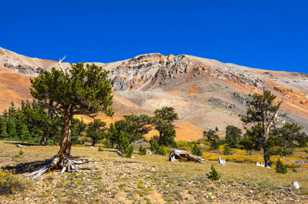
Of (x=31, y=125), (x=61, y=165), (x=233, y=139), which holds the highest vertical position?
(x=233, y=139)

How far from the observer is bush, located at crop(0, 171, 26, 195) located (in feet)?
77.2

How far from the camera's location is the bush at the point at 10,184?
23.5 meters

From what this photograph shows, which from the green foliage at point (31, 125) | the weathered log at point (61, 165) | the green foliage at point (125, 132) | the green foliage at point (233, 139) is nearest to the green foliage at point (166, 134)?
the green foliage at point (125, 132)

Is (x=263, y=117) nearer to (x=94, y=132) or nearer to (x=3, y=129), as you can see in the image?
(x=94, y=132)

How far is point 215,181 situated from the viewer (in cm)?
2797

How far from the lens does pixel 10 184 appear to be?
948 inches

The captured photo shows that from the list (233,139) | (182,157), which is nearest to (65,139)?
(182,157)

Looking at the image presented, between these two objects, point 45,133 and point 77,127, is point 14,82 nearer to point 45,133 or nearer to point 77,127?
point 77,127

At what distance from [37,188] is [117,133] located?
38.9 meters

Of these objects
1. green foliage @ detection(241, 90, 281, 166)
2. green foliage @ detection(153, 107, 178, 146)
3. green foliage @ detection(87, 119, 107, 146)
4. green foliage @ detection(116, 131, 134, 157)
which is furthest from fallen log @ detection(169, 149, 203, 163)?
green foliage @ detection(153, 107, 178, 146)

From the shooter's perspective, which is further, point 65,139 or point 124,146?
point 124,146

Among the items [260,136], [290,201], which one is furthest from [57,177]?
[260,136]

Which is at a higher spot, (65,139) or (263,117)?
(263,117)

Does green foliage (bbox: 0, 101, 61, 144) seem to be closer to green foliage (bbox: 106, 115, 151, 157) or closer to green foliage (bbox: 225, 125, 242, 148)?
green foliage (bbox: 106, 115, 151, 157)
